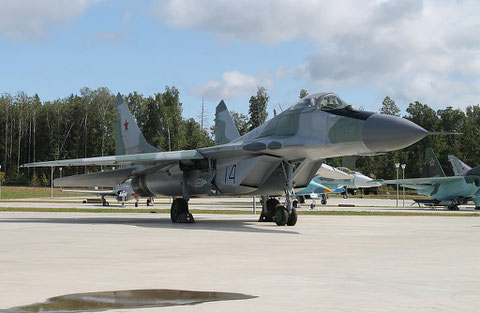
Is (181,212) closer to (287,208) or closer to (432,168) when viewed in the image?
(287,208)

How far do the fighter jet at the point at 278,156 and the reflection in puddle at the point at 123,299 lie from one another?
27.5 ft

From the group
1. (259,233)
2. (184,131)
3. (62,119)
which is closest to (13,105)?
(62,119)

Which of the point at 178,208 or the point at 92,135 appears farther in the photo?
the point at 92,135

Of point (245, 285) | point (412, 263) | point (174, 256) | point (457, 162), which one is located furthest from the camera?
point (457, 162)

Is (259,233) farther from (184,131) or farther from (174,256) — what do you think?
(184,131)

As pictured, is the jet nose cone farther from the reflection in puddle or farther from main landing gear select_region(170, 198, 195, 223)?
the reflection in puddle

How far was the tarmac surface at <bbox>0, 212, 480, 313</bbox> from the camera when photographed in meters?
5.13

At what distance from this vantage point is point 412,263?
8.02 meters

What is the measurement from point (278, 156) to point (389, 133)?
3.77 m

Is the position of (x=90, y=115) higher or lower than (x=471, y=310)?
higher

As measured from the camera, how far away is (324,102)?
48.2 feet

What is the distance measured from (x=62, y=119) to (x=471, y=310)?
92.5 metres

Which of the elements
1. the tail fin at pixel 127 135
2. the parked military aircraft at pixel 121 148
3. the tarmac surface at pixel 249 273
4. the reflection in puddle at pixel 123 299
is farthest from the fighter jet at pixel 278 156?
the reflection in puddle at pixel 123 299

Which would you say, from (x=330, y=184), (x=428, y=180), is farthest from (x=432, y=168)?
(x=330, y=184)
